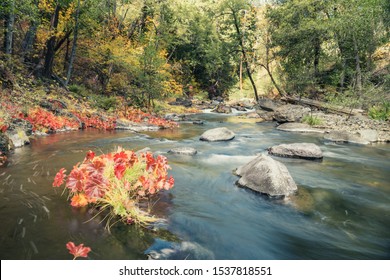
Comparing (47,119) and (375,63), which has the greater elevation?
(375,63)

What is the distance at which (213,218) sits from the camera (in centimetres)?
447

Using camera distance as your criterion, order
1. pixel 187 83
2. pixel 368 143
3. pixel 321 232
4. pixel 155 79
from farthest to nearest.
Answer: pixel 187 83
pixel 155 79
pixel 368 143
pixel 321 232

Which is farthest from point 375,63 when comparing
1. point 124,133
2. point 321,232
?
point 321,232

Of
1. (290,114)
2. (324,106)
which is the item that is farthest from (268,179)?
(324,106)

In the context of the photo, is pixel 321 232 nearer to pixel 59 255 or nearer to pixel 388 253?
pixel 388 253

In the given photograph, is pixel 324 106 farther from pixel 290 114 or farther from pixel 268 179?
pixel 268 179

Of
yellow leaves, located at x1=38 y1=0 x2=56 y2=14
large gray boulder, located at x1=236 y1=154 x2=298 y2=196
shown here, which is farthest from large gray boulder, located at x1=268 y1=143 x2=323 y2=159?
yellow leaves, located at x1=38 y1=0 x2=56 y2=14

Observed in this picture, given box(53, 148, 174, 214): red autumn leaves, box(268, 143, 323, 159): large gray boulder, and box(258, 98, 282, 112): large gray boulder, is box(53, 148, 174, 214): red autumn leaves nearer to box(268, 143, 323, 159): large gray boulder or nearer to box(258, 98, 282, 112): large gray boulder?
box(268, 143, 323, 159): large gray boulder

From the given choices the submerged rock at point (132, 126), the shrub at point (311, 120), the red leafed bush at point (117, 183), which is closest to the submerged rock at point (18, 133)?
the submerged rock at point (132, 126)

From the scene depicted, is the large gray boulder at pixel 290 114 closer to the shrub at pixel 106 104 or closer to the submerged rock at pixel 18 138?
the shrub at pixel 106 104

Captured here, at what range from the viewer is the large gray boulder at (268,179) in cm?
543

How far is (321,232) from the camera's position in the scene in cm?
416
